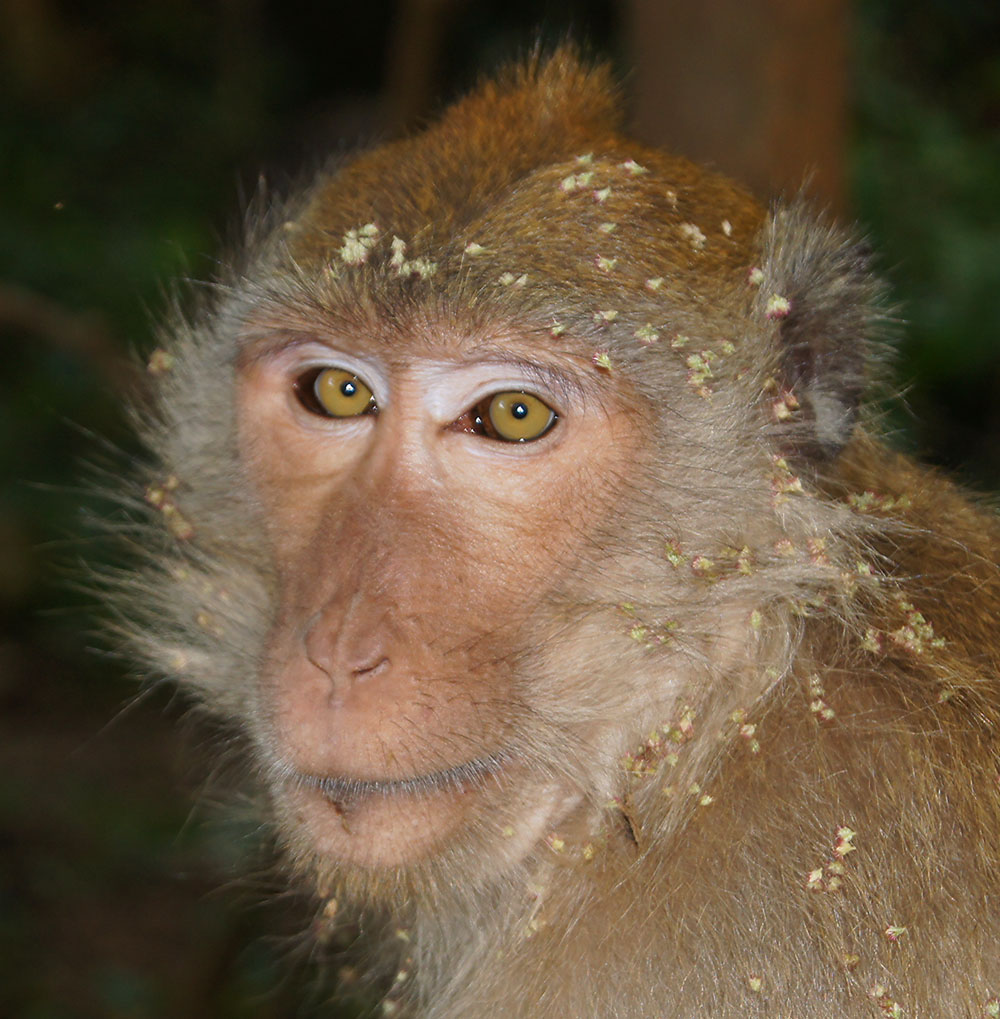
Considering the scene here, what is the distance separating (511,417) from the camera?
2074mm

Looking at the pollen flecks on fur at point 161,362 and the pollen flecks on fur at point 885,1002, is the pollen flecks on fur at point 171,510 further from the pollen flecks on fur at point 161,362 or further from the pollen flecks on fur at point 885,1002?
the pollen flecks on fur at point 885,1002

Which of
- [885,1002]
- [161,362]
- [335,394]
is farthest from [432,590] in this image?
[161,362]

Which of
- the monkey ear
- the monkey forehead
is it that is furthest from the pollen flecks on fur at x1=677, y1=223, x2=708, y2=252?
the monkey ear

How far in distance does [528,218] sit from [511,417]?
32cm

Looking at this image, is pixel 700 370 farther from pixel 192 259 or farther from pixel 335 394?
pixel 192 259

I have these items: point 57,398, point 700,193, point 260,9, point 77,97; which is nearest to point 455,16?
point 260,9

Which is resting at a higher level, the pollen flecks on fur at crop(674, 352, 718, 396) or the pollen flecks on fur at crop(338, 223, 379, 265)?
the pollen flecks on fur at crop(338, 223, 379, 265)

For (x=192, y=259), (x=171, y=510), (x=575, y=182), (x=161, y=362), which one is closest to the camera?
(x=575, y=182)

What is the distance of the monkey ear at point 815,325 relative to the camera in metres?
2.08

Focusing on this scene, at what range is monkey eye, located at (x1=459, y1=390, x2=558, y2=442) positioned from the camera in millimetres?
2057

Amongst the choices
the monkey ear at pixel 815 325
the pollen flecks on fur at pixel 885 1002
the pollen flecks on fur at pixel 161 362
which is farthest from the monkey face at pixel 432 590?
the pollen flecks on fur at pixel 161 362

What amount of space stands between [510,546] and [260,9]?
854cm

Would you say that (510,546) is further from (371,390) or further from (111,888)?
(111,888)

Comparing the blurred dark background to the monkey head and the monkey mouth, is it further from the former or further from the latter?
the monkey mouth
